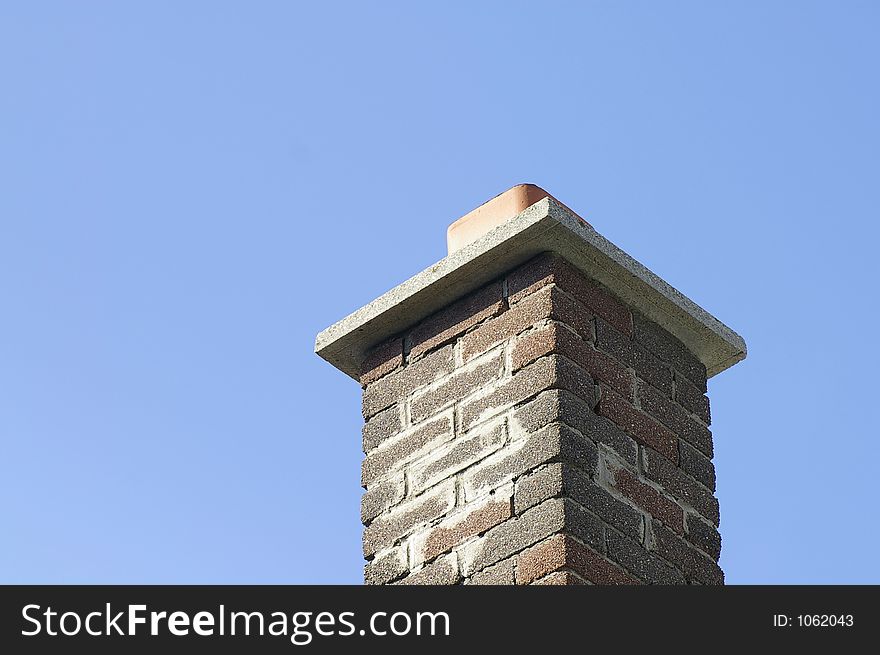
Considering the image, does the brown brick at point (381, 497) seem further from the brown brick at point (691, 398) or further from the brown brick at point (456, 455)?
the brown brick at point (691, 398)

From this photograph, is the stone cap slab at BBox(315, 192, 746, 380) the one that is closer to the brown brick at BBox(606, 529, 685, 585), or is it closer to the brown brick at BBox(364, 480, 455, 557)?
the brown brick at BBox(364, 480, 455, 557)

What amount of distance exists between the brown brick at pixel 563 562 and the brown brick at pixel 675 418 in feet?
2.22

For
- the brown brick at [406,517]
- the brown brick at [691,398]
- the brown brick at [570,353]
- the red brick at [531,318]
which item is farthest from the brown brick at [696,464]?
the brown brick at [406,517]

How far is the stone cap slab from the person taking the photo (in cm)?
564

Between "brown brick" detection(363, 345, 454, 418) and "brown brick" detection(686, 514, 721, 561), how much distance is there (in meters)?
0.86

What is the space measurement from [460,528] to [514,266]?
0.84 meters

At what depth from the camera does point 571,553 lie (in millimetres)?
5098

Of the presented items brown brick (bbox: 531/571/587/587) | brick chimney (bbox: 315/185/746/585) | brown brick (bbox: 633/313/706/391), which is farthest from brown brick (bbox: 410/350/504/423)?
brown brick (bbox: 531/571/587/587)

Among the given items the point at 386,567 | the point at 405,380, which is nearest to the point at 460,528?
the point at 386,567

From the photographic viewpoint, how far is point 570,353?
5.50 m

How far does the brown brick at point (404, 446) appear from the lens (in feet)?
18.5

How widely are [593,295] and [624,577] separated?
3.03ft

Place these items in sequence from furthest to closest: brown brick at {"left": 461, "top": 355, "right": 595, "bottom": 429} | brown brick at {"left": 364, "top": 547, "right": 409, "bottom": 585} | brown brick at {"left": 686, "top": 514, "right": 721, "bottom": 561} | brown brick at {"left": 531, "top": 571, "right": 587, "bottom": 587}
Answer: brown brick at {"left": 686, "top": 514, "right": 721, "bottom": 561}
brown brick at {"left": 364, "top": 547, "right": 409, "bottom": 585}
brown brick at {"left": 461, "top": 355, "right": 595, "bottom": 429}
brown brick at {"left": 531, "top": 571, "right": 587, "bottom": 587}

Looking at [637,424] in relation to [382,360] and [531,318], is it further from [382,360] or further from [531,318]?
[382,360]
